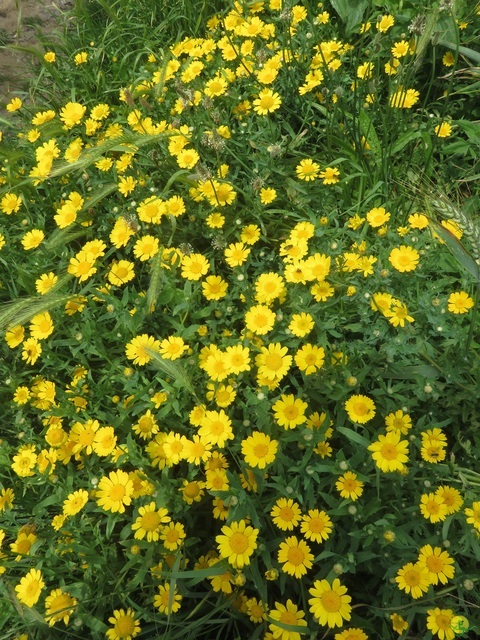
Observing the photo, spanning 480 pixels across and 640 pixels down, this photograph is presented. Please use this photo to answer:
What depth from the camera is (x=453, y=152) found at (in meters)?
2.64

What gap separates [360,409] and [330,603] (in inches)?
23.8

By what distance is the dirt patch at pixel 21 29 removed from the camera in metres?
3.99

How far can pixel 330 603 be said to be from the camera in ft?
4.95

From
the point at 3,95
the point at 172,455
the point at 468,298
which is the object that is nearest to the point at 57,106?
the point at 3,95

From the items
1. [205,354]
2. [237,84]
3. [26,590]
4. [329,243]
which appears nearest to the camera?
[26,590]

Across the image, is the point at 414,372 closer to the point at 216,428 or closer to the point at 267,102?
the point at 216,428

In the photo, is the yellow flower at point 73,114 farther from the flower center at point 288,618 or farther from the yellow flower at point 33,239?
the flower center at point 288,618

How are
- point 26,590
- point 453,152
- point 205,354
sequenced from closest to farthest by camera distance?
point 26,590
point 205,354
point 453,152

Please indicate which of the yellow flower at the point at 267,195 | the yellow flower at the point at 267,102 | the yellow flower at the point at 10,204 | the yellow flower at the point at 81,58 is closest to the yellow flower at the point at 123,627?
the yellow flower at the point at 267,195

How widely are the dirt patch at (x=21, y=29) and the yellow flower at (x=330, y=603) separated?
160 inches

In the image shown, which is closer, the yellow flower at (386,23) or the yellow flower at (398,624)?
the yellow flower at (398,624)

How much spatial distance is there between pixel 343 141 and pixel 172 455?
1841mm

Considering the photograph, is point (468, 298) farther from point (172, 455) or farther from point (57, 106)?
point (57, 106)

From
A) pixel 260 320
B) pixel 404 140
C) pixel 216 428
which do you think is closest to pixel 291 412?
pixel 216 428
